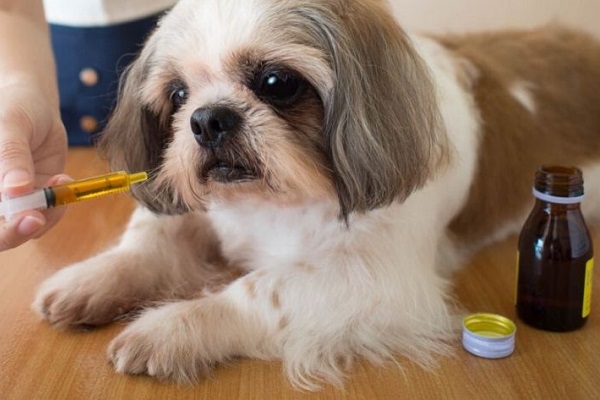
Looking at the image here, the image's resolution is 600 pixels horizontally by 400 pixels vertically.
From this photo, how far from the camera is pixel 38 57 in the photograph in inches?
65.8

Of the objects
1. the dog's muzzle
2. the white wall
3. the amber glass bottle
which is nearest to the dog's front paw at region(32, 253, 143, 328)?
the dog's muzzle

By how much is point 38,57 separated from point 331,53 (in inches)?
27.1

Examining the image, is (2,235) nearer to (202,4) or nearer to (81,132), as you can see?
(202,4)

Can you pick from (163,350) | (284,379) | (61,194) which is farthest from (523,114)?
(61,194)

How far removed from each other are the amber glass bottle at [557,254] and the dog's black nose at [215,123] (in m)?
0.59

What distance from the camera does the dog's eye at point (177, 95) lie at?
153 cm

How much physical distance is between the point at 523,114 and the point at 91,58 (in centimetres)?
147

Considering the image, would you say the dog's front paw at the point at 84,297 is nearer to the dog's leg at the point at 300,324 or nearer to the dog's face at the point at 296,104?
the dog's leg at the point at 300,324

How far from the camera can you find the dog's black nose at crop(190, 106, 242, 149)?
4.57 feet

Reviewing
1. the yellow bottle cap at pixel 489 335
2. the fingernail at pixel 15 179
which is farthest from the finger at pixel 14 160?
the yellow bottle cap at pixel 489 335

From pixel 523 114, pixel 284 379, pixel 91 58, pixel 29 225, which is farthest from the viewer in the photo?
pixel 91 58

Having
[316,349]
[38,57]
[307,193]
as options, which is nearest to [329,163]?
[307,193]

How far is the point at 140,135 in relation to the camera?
5.42 feet

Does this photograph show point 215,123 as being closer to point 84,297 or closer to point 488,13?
point 84,297
